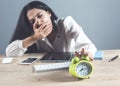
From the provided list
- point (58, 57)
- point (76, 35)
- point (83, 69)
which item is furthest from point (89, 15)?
point (83, 69)

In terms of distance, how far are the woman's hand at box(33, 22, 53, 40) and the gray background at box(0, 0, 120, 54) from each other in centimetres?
40

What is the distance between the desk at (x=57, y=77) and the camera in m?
0.96

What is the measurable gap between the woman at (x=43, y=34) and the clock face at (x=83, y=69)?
0.51m

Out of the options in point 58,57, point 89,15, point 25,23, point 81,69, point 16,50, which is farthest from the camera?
point 89,15

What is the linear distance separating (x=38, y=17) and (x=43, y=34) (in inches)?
4.9

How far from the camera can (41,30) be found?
5.17 feet

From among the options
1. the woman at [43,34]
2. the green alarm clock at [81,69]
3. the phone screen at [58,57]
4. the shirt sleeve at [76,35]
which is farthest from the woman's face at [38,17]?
the green alarm clock at [81,69]

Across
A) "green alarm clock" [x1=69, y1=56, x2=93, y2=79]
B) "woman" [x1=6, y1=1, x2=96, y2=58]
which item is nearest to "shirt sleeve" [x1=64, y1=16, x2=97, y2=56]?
"woman" [x1=6, y1=1, x2=96, y2=58]

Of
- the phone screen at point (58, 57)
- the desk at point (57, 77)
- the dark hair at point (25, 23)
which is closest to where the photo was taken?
the desk at point (57, 77)

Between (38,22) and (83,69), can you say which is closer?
(83,69)

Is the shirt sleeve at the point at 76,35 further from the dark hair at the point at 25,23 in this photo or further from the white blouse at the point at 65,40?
the dark hair at the point at 25,23

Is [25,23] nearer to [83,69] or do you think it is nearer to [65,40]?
[65,40]

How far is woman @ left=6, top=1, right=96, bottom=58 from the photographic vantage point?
5.15 ft

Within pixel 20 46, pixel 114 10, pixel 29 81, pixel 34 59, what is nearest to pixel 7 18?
pixel 20 46
